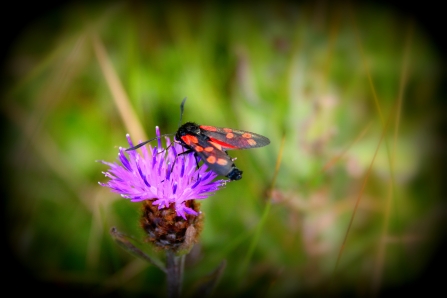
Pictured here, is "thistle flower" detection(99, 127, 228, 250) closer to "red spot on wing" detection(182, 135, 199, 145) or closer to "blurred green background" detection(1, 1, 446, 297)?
"red spot on wing" detection(182, 135, 199, 145)

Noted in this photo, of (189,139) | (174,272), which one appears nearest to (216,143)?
(189,139)

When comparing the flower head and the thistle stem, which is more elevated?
the flower head

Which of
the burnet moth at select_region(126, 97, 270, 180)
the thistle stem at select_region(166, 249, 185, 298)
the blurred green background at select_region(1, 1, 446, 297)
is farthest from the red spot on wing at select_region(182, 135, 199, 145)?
the blurred green background at select_region(1, 1, 446, 297)

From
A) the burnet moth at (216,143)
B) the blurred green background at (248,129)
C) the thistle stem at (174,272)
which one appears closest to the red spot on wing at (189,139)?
the burnet moth at (216,143)

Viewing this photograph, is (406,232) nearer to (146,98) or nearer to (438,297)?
(438,297)

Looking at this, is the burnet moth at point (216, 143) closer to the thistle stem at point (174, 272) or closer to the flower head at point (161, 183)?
the flower head at point (161, 183)

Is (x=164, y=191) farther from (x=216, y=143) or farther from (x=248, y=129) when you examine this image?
(x=248, y=129)

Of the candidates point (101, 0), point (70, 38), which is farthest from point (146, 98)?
point (101, 0)
